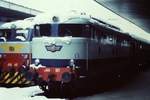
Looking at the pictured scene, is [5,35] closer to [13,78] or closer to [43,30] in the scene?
[13,78]

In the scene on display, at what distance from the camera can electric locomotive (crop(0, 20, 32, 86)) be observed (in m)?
17.7

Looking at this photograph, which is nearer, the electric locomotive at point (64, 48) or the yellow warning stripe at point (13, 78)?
the electric locomotive at point (64, 48)

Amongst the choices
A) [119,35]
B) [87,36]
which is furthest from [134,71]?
[87,36]

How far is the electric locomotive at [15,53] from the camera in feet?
58.0

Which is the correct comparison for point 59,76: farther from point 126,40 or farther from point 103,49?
point 126,40

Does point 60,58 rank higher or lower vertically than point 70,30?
lower

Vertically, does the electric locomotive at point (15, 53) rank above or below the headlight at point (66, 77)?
above

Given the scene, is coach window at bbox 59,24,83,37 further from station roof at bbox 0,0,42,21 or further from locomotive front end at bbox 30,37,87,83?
station roof at bbox 0,0,42,21

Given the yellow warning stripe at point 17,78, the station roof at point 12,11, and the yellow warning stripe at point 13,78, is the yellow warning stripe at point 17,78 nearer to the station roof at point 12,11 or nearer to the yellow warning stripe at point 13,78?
the yellow warning stripe at point 13,78

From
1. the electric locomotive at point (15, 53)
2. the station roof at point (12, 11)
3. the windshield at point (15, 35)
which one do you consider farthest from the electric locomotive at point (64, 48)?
the station roof at point (12, 11)

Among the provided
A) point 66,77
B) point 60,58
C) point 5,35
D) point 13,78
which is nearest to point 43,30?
point 60,58

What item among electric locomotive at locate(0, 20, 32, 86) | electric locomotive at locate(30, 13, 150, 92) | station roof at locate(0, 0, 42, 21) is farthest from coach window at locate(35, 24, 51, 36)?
station roof at locate(0, 0, 42, 21)

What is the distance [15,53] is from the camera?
699 inches

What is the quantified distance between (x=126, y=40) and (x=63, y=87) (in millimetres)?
10563
